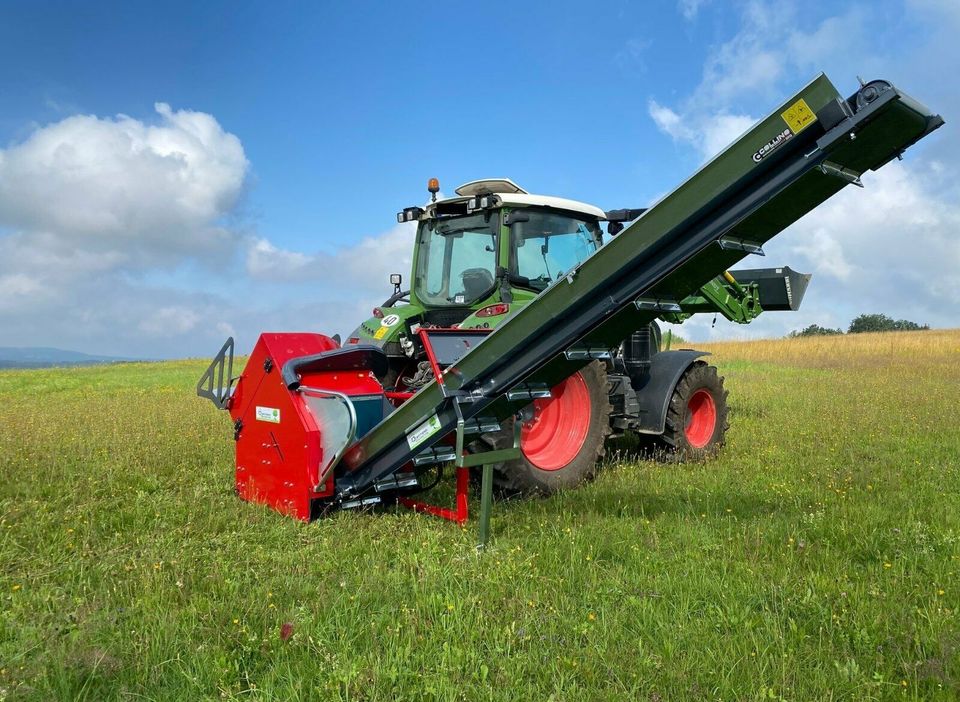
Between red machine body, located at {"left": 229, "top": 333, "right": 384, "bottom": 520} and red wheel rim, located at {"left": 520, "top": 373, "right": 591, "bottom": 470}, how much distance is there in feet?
4.57

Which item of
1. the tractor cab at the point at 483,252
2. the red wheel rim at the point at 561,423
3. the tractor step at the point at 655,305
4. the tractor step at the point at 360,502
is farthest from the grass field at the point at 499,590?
the tractor cab at the point at 483,252

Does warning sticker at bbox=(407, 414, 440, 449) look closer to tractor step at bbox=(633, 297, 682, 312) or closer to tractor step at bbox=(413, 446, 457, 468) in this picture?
tractor step at bbox=(413, 446, 457, 468)

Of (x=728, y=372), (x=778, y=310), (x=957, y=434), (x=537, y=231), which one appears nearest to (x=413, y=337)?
(x=537, y=231)

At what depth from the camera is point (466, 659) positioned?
256 centimetres

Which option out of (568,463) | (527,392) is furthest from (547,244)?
(527,392)

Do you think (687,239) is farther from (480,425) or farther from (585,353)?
(480,425)

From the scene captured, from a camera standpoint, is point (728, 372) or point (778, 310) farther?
point (728, 372)

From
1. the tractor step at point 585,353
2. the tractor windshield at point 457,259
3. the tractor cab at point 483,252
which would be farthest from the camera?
the tractor windshield at point 457,259

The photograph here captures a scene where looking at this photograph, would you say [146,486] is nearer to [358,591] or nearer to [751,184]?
[358,591]

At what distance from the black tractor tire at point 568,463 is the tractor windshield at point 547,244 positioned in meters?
0.93

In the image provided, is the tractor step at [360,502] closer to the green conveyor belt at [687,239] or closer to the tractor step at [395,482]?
the tractor step at [395,482]

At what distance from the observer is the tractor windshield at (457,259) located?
225 inches

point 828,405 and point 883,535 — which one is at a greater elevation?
point 828,405

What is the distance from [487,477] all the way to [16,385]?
19.1 m
